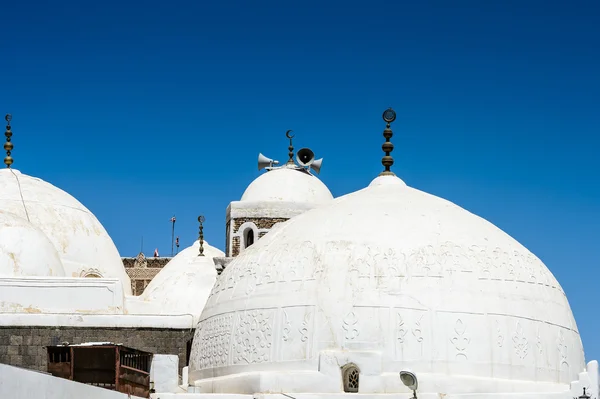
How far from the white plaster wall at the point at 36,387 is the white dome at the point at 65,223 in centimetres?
1316

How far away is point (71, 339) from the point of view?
95.7 ft

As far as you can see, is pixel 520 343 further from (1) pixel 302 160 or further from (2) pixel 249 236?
(1) pixel 302 160

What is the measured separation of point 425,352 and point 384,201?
359 cm

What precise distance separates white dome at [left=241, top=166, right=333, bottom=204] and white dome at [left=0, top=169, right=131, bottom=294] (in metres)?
4.01

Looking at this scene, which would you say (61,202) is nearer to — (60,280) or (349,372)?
(60,280)

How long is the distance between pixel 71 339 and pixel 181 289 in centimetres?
451

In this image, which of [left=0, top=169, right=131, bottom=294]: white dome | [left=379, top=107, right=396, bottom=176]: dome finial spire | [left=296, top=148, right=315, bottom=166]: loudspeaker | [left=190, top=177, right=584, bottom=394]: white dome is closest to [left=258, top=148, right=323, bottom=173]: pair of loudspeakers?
[left=296, top=148, right=315, bottom=166]: loudspeaker

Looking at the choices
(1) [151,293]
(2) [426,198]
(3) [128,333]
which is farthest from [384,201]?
(1) [151,293]

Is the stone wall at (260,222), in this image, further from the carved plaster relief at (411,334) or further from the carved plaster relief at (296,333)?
the carved plaster relief at (411,334)

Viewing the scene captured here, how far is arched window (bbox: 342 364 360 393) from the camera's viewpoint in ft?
75.4

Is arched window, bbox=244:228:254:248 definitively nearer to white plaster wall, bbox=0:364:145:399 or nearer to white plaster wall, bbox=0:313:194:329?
white plaster wall, bbox=0:313:194:329

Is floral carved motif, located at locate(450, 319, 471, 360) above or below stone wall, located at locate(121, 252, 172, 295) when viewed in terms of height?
below

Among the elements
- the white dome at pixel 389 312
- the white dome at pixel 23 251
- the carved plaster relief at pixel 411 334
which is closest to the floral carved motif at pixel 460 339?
the white dome at pixel 389 312

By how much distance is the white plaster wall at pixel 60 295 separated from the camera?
97.4 feet
